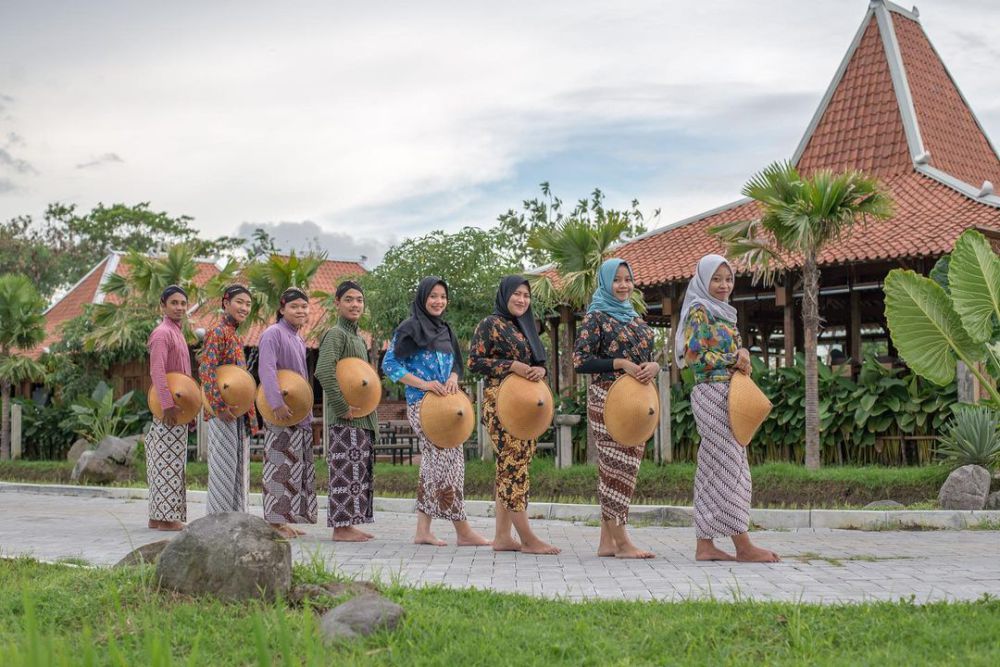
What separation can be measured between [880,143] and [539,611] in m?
16.3

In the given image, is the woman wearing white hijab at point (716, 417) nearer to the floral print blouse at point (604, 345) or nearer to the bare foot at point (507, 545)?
the floral print blouse at point (604, 345)

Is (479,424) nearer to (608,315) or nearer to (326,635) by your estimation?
(608,315)

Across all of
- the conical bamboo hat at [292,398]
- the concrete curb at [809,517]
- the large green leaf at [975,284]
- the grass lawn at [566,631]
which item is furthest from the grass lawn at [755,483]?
the grass lawn at [566,631]

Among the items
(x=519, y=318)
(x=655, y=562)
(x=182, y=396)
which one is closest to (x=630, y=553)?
(x=655, y=562)

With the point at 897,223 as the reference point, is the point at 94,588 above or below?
below

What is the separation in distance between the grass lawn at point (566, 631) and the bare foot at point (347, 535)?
119 inches

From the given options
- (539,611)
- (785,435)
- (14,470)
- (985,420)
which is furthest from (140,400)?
(539,611)

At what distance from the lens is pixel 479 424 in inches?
631

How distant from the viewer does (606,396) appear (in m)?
7.34

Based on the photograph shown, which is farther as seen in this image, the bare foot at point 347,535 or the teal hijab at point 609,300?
the bare foot at point 347,535

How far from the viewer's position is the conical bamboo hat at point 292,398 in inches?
322

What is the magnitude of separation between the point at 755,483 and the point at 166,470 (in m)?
6.98

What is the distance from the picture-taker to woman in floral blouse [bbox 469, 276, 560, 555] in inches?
297

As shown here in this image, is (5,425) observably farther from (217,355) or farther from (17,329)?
(217,355)
